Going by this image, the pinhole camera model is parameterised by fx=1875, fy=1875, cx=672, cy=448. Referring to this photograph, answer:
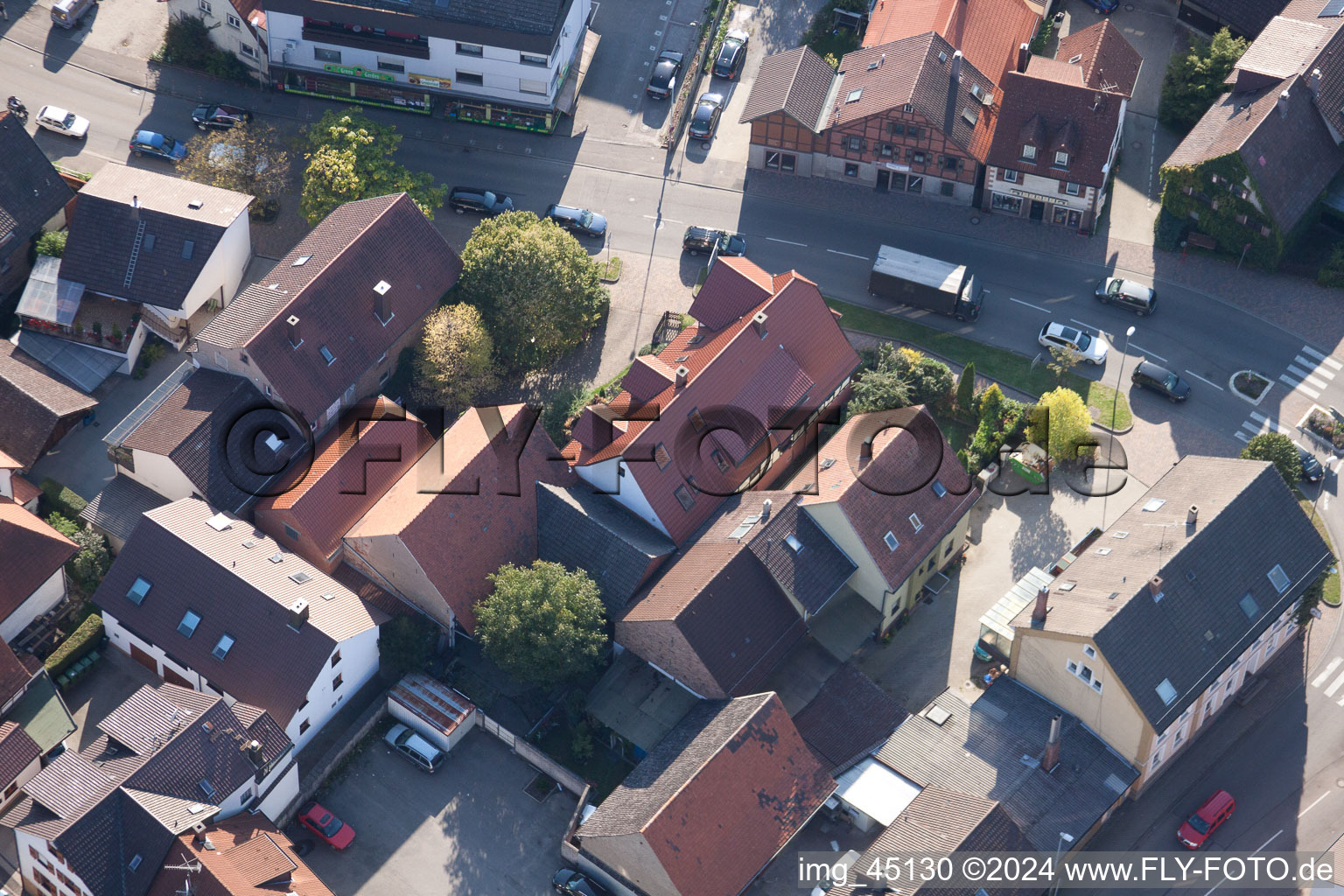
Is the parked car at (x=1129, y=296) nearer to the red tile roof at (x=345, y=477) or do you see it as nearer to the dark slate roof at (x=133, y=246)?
the red tile roof at (x=345, y=477)

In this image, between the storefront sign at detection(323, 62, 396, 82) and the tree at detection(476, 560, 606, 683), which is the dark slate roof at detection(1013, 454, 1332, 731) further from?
the storefront sign at detection(323, 62, 396, 82)

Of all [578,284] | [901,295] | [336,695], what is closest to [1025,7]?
[901,295]

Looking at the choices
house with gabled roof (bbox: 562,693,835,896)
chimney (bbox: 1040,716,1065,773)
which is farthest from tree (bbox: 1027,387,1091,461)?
house with gabled roof (bbox: 562,693,835,896)

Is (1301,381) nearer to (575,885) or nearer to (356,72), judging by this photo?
(575,885)

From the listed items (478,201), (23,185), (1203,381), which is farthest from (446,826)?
(1203,381)

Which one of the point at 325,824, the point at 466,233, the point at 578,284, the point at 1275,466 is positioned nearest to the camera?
the point at 325,824

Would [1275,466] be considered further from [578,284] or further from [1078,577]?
[578,284]
